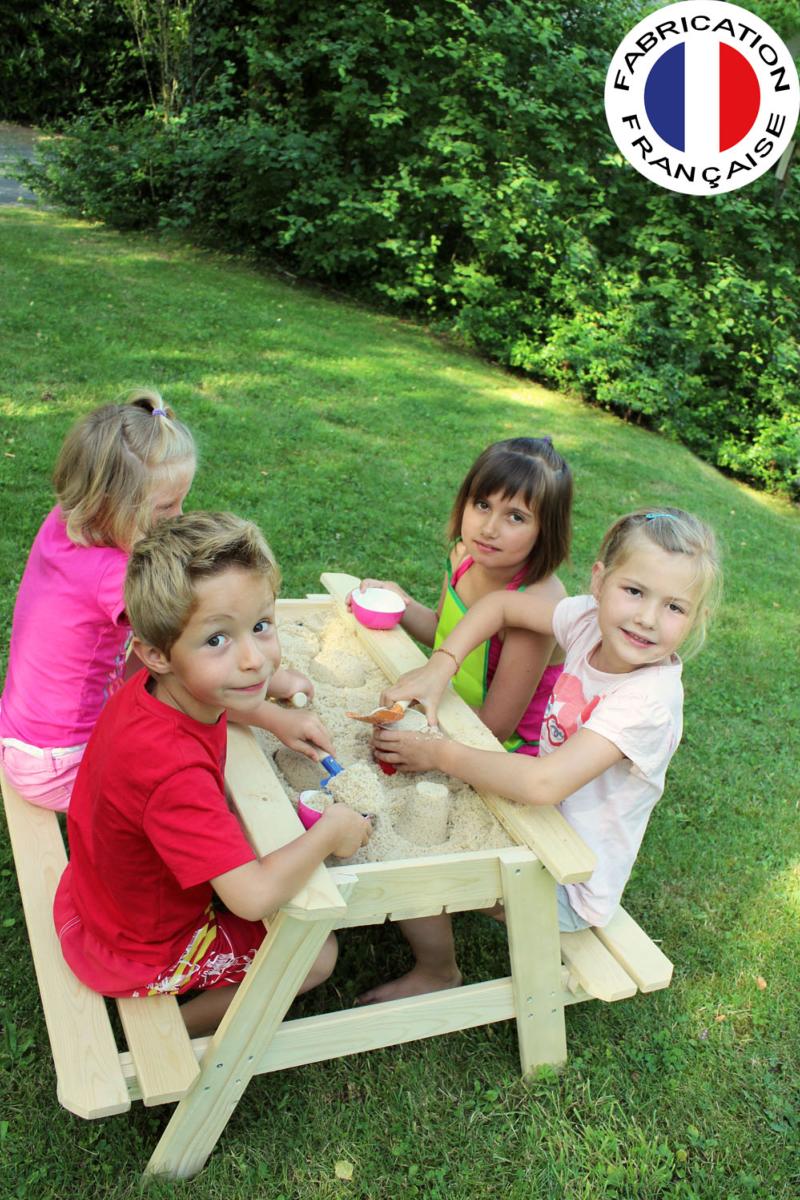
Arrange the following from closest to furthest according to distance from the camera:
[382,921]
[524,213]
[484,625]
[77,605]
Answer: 1. [382,921]
2. [77,605]
3. [484,625]
4. [524,213]

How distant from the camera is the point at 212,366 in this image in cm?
673

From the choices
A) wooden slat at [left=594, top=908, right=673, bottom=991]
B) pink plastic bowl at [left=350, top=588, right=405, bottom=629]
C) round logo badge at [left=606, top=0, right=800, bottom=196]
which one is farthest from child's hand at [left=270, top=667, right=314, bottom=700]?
round logo badge at [left=606, top=0, right=800, bottom=196]

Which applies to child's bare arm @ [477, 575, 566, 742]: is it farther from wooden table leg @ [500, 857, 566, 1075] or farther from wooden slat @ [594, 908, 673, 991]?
wooden table leg @ [500, 857, 566, 1075]

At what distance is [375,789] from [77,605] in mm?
822

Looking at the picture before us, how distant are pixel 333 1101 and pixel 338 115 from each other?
386 inches

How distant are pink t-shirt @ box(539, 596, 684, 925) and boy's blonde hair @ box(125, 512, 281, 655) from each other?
2.81 feet

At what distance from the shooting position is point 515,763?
2.05 meters

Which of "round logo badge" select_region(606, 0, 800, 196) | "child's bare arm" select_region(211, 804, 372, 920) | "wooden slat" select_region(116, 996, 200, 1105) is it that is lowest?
"wooden slat" select_region(116, 996, 200, 1105)

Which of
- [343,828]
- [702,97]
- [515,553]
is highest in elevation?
[702,97]

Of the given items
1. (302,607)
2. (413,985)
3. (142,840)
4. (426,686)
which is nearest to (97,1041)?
(142,840)

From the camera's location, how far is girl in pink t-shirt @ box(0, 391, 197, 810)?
2205 mm

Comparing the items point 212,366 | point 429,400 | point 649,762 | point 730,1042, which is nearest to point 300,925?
point 649,762

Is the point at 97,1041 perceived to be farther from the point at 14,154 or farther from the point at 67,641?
the point at 14,154

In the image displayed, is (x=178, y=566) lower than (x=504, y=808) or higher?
higher
